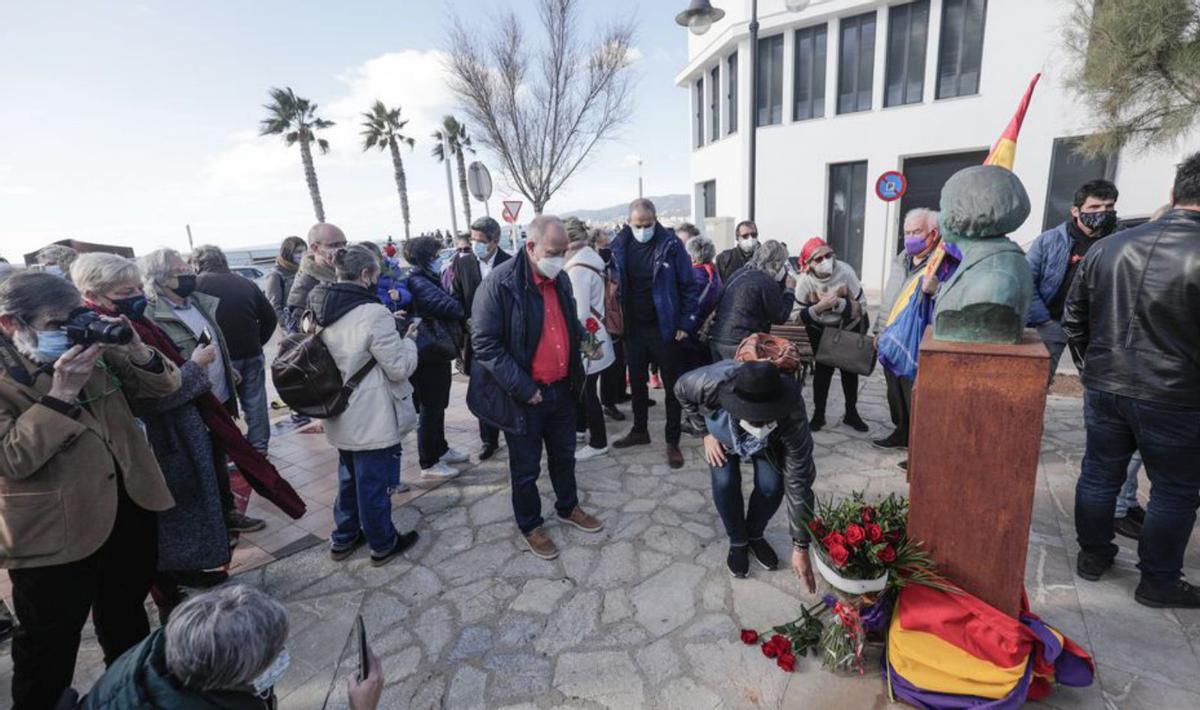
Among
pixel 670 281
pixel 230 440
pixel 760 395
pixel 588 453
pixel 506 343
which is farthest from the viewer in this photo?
pixel 588 453

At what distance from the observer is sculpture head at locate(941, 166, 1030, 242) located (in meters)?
2.17

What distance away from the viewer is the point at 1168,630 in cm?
253

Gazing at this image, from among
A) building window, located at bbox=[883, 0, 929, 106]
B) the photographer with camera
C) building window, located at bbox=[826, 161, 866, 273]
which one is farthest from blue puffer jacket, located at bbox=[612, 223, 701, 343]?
building window, located at bbox=[883, 0, 929, 106]

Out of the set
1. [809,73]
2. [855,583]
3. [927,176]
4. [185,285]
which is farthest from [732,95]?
[855,583]

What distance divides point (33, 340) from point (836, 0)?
50.2 feet

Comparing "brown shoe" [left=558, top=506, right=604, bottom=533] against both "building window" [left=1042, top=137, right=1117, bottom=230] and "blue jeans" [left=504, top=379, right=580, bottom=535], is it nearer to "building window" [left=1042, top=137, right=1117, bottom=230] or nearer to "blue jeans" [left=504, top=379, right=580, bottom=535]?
"blue jeans" [left=504, top=379, right=580, bottom=535]

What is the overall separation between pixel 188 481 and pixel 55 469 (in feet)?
2.83

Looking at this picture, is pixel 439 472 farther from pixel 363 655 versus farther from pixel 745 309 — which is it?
pixel 363 655

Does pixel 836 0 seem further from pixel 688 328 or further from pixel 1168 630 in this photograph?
pixel 1168 630

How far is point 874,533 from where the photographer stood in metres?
2.27

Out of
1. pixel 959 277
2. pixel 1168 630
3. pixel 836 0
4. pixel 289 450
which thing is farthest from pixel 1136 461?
pixel 836 0

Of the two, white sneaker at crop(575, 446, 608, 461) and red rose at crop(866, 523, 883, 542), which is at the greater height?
red rose at crop(866, 523, 883, 542)

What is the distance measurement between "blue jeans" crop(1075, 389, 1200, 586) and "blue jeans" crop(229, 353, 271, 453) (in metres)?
5.50

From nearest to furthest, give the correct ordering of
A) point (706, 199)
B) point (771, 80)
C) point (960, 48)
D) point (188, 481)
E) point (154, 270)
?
point (188, 481) < point (154, 270) < point (960, 48) < point (771, 80) < point (706, 199)
